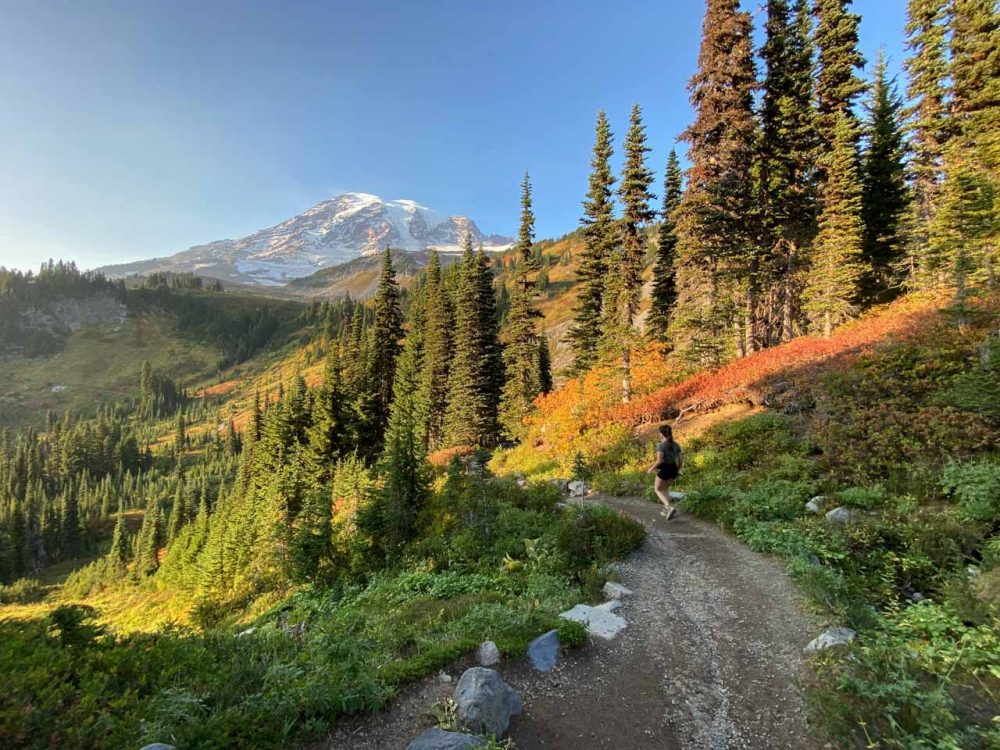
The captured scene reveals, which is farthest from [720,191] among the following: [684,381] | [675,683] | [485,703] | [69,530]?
[69,530]

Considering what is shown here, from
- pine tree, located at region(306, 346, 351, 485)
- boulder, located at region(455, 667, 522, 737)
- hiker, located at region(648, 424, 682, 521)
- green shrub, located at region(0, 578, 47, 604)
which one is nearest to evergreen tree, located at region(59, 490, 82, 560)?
green shrub, located at region(0, 578, 47, 604)

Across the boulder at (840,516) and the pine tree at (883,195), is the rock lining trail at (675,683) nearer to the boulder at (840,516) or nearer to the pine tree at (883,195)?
the boulder at (840,516)

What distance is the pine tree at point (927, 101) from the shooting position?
2533 cm

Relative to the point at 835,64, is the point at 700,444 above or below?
below

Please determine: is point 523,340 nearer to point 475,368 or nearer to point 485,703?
A: point 475,368

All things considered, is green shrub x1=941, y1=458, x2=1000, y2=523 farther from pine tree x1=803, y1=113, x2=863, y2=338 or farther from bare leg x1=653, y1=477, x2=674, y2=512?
pine tree x1=803, y1=113, x2=863, y2=338

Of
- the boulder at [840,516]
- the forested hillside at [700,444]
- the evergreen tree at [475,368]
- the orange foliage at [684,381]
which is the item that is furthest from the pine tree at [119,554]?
the boulder at [840,516]

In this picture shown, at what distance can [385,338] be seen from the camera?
49531 millimetres

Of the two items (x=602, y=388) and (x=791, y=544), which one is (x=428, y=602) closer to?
(x=791, y=544)

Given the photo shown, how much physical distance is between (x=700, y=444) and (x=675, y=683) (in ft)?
39.3

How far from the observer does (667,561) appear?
9188 millimetres

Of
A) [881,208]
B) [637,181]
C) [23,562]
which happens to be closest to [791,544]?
[637,181]

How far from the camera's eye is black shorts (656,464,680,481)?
11562mm

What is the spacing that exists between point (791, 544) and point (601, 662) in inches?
198
